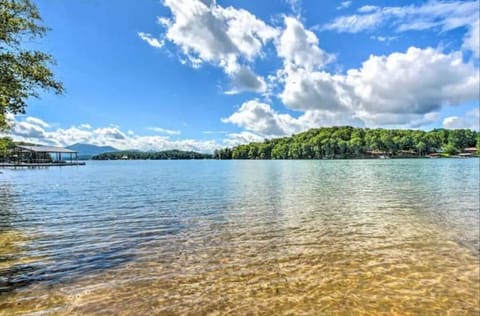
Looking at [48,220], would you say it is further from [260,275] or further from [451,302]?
[451,302]

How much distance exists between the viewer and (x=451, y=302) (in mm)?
6730

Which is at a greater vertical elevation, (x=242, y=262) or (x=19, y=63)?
(x=19, y=63)

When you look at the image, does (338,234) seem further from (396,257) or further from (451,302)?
(451,302)

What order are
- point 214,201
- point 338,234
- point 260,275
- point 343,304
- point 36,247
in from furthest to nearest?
point 214,201
point 338,234
point 36,247
point 260,275
point 343,304

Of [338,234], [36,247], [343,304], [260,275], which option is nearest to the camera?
[343,304]

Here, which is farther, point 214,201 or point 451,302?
point 214,201

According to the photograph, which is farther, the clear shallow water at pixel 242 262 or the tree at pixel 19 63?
the tree at pixel 19 63

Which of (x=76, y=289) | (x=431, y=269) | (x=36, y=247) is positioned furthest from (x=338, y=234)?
(x=36, y=247)

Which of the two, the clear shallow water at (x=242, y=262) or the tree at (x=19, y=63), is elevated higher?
the tree at (x=19, y=63)

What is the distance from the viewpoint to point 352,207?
19.9 m

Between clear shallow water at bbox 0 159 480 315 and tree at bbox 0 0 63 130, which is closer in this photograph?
clear shallow water at bbox 0 159 480 315

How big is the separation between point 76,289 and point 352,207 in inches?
659

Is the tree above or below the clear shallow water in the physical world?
above

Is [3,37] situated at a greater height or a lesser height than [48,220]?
greater
